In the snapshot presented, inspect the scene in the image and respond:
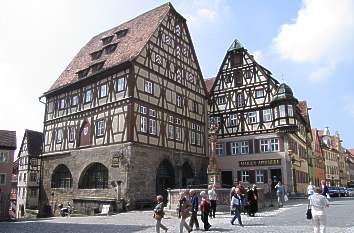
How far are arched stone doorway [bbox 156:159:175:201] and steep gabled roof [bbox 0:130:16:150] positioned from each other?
15574mm

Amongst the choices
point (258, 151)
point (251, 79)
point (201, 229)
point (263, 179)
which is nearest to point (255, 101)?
point (251, 79)

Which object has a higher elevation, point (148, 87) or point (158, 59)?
point (158, 59)

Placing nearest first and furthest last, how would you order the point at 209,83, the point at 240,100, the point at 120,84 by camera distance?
the point at 120,84 → the point at 240,100 → the point at 209,83

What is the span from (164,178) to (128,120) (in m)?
6.20

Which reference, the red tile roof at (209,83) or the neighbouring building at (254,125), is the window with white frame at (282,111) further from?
the red tile roof at (209,83)

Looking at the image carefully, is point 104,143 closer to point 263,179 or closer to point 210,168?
point 210,168

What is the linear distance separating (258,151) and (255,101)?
204 inches

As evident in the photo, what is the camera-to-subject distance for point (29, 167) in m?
46.5

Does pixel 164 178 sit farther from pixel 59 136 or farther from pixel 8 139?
pixel 8 139

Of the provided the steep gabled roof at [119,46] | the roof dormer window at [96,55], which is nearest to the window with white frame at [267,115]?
the steep gabled roof at [119,46]

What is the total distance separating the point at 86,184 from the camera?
2922cm

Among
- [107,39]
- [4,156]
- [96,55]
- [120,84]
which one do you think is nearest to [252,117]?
[120,84]

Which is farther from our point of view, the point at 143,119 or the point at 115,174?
the point at 143,119

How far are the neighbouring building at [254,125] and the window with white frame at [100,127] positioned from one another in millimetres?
13252
